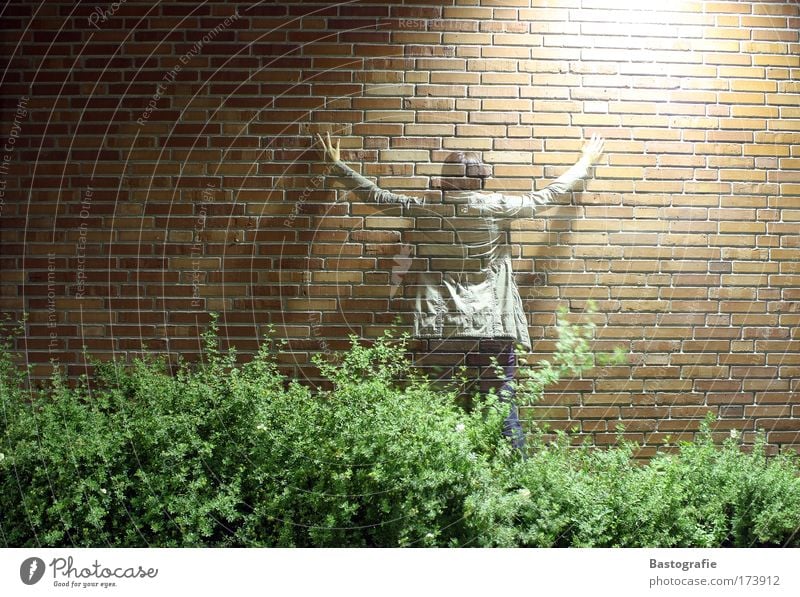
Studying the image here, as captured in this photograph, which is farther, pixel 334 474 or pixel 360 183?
pixel 360 183

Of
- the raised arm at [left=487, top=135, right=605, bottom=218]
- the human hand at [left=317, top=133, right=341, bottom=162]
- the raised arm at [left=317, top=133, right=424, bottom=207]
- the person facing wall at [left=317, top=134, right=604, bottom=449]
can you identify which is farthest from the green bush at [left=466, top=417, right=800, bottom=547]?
the human hand at [left=317, top=133, right=341, bottom=162]

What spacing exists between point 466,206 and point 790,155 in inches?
46.5

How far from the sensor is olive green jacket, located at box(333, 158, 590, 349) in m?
2.55

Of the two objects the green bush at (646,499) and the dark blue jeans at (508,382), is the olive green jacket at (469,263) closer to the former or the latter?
the dark blue jeans at (508,382)

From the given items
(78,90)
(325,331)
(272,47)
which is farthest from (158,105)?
(325,331)

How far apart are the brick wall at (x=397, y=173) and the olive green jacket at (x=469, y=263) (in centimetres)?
4

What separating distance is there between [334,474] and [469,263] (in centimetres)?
88

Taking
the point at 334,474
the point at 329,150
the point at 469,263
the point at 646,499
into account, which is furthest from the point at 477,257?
the point at 646,499

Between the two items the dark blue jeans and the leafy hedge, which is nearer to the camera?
the leafy hedge

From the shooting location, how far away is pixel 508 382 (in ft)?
8.41

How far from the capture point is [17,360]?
8.55ft

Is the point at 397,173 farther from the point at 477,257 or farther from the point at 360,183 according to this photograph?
the point at 477,257
